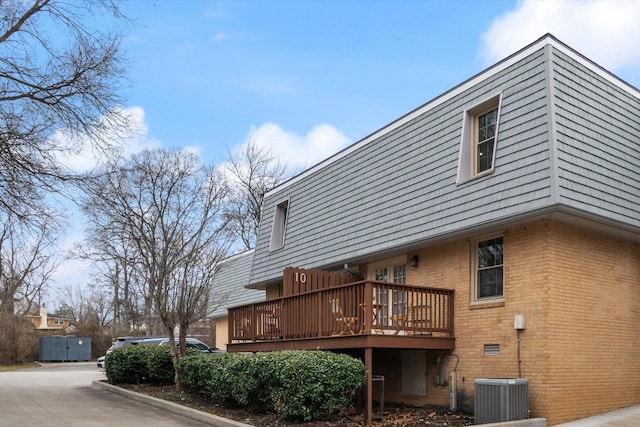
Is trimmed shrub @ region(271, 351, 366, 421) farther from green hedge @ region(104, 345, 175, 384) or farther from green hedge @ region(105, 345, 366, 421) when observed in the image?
green hedge @ region(104, 345, 175, 384)

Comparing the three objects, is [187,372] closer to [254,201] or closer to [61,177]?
[61,177]

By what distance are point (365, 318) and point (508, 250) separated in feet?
9.65

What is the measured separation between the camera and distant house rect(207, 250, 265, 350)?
94.1ft

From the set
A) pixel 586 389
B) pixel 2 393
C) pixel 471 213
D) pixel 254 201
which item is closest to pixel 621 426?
pixel 586 389

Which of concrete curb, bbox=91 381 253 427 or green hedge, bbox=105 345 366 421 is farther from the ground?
green hedge, bbox=105 345 366 421

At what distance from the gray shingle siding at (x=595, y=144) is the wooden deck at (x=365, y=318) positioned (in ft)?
11.1

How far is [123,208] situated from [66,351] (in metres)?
27.4

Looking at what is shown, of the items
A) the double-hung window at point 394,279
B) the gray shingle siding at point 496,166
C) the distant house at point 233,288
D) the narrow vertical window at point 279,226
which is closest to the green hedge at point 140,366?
the narrow vertical window at point 279,226

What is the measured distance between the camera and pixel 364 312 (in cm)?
1207

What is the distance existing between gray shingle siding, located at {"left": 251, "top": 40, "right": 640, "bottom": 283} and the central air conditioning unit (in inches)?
110

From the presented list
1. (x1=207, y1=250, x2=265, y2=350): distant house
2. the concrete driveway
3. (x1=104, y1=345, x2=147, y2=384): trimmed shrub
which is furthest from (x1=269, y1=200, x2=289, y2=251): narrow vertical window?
(x1=207, y1=250, x2=265, y2=350): distant house

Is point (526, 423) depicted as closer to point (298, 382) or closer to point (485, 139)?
point (298, 382)

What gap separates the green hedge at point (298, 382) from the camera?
11164mm

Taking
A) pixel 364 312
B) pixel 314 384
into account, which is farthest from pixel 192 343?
pixel 314 384
